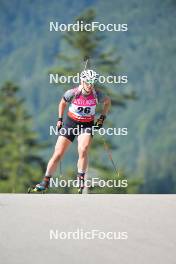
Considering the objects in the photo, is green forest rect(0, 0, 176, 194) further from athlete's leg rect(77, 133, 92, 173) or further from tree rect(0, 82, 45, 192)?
athlete's leg rect(77, 133, 92, 173)

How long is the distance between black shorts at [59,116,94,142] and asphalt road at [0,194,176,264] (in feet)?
2.92

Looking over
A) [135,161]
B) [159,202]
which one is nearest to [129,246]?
[159,202]

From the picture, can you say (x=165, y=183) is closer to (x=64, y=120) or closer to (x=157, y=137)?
(x=157, y=137)

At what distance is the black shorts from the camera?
10156 mm

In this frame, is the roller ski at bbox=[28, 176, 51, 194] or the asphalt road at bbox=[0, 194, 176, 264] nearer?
the asphalt road at bbox=[0, 194, 176, 264]

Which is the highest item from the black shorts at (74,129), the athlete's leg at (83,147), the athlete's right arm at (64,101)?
the athlete's right arm at (64,101)

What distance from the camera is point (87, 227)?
769cm

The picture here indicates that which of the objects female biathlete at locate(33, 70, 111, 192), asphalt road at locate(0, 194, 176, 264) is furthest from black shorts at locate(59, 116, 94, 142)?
asphalt road at locate(0, 194, 176, 264)

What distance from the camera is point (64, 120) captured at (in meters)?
10.3

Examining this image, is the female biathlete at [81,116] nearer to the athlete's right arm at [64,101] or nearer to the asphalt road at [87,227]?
the athlete's right arm at [64,101]

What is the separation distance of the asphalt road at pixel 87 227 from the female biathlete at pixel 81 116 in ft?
2.41

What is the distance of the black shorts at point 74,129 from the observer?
10.2m

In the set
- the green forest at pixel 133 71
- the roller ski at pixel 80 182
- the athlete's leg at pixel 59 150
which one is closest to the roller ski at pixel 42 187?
the athlete's leg at pixel 59 150

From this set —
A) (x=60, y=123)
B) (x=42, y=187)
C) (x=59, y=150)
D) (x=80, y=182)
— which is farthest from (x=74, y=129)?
(x=42, y=187)
